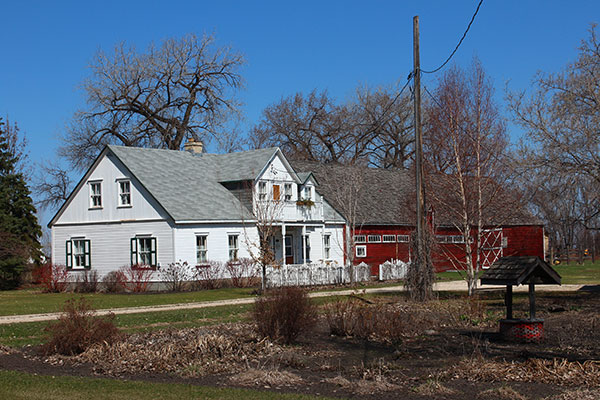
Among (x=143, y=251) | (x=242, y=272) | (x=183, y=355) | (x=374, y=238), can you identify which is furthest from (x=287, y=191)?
(x=183, y=355)

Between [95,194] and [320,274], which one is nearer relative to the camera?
[320,274]

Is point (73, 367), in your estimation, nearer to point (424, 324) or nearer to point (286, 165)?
point (424, 324)

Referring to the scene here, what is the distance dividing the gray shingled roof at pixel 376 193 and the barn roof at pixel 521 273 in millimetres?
22823

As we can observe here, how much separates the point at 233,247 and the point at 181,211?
3422mm

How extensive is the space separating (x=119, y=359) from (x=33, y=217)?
104 ft

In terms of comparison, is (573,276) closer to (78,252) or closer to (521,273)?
(78,252)

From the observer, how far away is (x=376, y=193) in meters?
44.9

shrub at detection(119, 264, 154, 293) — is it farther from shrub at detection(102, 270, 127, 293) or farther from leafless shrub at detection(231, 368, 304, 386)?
leafless shrub at detection(231, 368, 304, 386)

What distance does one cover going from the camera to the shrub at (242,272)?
1303 inches

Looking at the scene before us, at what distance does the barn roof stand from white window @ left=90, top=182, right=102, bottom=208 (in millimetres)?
25069

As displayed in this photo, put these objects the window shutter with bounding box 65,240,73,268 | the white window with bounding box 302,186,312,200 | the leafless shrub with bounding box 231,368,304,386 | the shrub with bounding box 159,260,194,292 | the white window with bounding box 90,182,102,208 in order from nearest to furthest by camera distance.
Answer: the leafless shrub with bounding box 231,368,304,386
the shrub with bounding box 159,260,194,292
the white window with bounding box 90,182,102,208
the window shutter with bounding box 65,240,73,268
the white window with bounding box 302,186,312,200

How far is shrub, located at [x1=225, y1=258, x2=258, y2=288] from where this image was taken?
3309cm

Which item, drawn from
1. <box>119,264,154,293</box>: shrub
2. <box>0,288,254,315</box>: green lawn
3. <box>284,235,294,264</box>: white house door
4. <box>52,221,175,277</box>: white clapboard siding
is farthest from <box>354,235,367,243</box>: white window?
<box>119,264,154,293</box>: shrub

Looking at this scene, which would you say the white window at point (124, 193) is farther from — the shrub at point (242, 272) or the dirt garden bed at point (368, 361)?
the dirt garden bed at point (368, 361)
